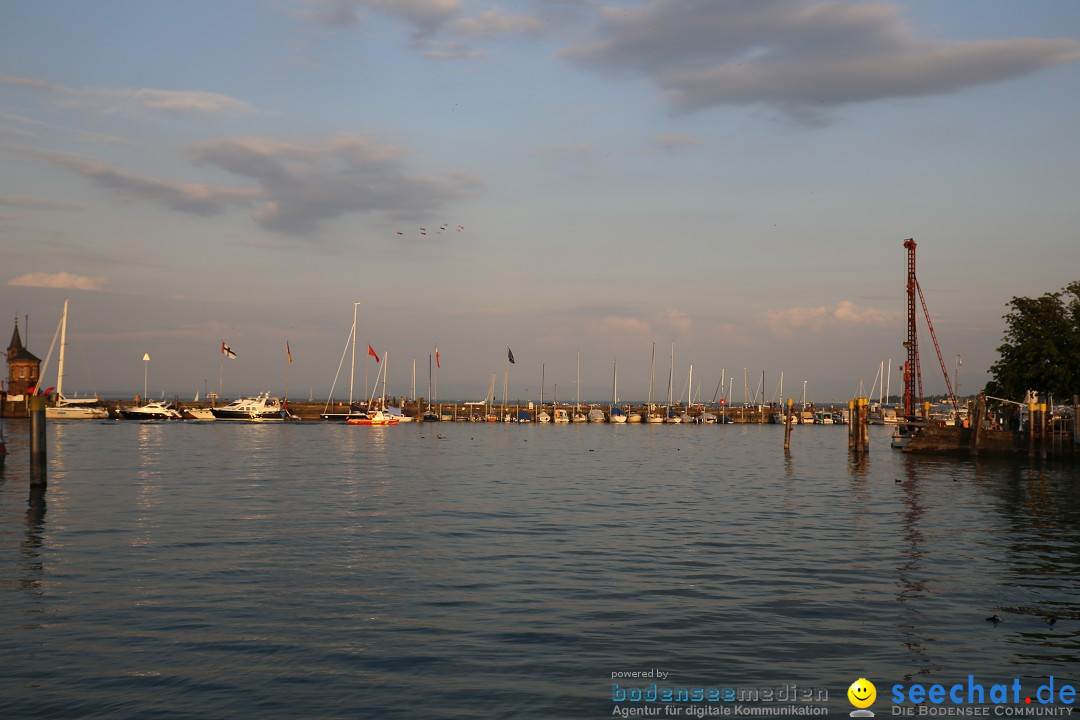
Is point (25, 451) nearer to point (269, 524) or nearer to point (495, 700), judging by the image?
point (269, 524)

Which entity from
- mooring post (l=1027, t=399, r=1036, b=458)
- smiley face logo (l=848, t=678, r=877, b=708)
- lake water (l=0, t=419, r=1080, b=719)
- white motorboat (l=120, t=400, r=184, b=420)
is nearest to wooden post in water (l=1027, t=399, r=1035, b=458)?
mooring post (l=1027, t=399, r=1036, b=458)

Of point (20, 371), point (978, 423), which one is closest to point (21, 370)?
point (20, 371)

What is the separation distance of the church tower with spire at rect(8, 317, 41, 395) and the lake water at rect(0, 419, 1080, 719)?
95426 mm

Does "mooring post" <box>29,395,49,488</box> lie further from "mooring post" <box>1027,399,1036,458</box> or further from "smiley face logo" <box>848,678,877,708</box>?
"mooring post" <box>1027,399,1036,458</box>

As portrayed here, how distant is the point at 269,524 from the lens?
3253 centimetres

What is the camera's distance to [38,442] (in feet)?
129

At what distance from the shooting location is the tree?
71.9 metres

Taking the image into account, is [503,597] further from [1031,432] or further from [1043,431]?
[1031,432]

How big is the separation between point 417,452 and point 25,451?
30.6 m

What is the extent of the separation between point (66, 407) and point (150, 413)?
11883mm

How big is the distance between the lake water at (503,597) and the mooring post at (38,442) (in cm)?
126

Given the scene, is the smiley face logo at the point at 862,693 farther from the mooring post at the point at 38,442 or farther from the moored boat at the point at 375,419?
the moored boat at the point at 375,419

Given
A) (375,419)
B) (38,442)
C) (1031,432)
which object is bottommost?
(375,419)

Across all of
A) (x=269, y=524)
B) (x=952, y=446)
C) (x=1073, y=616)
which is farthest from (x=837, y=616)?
(x=952, y=446)
